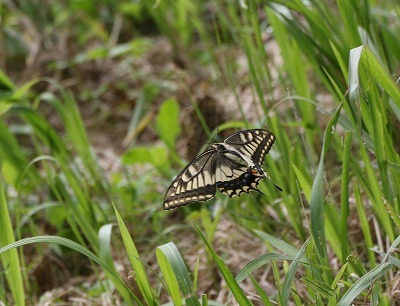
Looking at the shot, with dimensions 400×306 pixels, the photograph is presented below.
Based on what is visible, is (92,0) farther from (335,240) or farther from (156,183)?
(335,240)

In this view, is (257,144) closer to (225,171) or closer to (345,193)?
(225,171)

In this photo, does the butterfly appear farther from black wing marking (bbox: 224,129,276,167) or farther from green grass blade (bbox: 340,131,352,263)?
green grass blade (bbox: 340,131,352,263)

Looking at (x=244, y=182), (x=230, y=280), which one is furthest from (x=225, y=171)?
(x=230, y=280)

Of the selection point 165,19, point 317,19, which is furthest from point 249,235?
point 165,19

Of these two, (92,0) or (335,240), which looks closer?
(335,240)

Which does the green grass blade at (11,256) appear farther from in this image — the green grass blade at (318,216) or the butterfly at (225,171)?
the green grass blade at (318,216)

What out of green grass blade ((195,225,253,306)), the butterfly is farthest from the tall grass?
the butterfly

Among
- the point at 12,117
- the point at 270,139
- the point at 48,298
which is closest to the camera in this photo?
the point at 270,139
